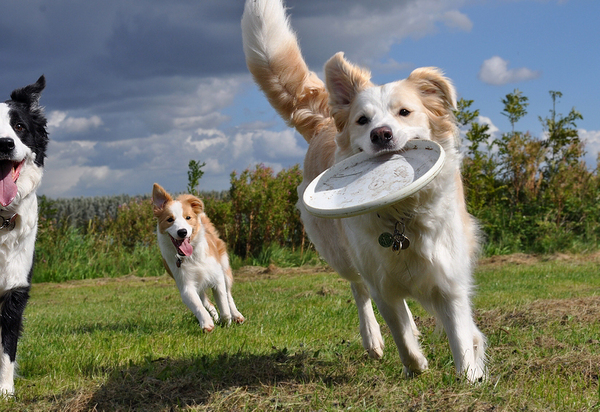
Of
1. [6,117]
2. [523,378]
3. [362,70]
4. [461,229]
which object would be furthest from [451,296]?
[6,117]

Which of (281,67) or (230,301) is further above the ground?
(281,67)

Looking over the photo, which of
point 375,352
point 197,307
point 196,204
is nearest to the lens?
point 375,352

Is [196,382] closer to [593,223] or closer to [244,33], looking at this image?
[244,33]

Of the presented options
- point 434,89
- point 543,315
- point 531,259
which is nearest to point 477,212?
point 531,259

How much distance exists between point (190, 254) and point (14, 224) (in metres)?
2.87

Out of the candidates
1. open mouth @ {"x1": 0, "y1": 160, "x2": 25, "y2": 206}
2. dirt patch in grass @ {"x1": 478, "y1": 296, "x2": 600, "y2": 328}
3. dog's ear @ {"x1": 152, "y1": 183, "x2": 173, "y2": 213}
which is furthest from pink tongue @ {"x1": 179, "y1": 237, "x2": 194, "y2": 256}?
dirt patch in grass @ {"x1": 478, "y1": 296, "x2": 600, "y2": 328}

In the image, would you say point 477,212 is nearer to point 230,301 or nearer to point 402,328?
point 230,301

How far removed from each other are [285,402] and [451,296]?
1.20 m

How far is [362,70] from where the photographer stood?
13.9 ft

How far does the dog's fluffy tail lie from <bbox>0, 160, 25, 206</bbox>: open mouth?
2514mm

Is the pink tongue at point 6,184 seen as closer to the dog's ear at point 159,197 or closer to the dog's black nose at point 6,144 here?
the dog's black nose at point 6,144

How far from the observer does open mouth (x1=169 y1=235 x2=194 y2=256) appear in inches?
275

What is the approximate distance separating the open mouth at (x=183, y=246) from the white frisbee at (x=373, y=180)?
355cm

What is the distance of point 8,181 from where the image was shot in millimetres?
4141
